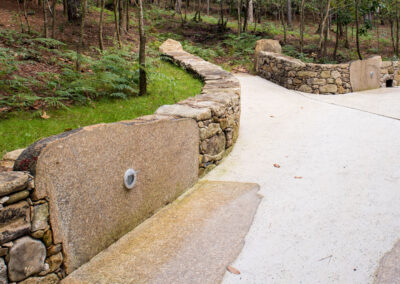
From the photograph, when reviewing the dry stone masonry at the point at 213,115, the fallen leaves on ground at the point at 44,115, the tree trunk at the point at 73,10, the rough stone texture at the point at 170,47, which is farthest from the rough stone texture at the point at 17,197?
the tree trunk at the point at 73,10

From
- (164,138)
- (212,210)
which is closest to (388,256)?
(212,210)

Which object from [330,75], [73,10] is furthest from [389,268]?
[73,10]

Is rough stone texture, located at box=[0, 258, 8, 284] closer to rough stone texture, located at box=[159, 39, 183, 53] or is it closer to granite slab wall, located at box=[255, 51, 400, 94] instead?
A: granite slab wall, located at box=[255, 51, 400, 94]

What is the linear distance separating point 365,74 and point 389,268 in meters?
9.16

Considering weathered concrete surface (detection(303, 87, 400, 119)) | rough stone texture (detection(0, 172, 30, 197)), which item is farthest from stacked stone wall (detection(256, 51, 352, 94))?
rough stone texture (detection(0, 172, 30, 197))

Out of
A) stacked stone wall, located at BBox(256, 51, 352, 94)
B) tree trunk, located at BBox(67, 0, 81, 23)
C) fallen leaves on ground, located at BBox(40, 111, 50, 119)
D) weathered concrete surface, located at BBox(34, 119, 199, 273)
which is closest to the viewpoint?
weathered concrete surface, located at BBox(34, 119, 199, 273)

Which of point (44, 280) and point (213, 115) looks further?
point (213, 115)

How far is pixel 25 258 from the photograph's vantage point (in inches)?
81.2

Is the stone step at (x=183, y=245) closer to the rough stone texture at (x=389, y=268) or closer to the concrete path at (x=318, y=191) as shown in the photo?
the concrete path at (x=318, y=191)

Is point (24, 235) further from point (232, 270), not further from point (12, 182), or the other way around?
point (232, 270)

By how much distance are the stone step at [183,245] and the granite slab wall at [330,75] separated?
6.93 meters

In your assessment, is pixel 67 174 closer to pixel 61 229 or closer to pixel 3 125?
pixel 61 229

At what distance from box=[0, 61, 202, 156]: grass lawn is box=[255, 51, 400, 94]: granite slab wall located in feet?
13.8

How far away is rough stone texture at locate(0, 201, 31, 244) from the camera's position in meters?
1.92
